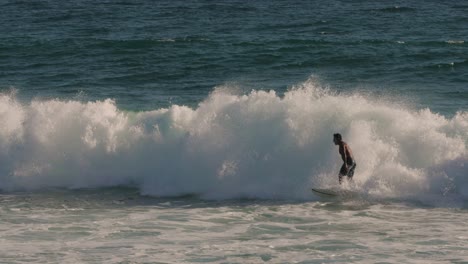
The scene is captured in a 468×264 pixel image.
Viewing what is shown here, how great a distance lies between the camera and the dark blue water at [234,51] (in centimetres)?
2866

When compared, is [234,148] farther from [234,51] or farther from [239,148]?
[234,51]

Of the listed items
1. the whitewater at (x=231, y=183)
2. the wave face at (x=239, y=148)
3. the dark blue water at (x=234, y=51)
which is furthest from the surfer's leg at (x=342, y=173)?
the dark blue water at (x=234, y=51)

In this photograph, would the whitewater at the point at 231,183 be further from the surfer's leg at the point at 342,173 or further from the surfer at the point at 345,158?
the surfer at the point at 345,158

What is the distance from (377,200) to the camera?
18438 millimetres

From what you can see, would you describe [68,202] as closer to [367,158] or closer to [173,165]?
[173,165]

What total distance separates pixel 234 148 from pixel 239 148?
0.12 metres

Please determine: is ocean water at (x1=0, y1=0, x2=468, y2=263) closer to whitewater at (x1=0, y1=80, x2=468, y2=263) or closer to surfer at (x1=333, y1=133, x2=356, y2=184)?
whitewater at (x1=0, y1=80, x2=468, y2=263)

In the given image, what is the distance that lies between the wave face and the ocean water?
4cm

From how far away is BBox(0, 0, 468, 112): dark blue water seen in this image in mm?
28656

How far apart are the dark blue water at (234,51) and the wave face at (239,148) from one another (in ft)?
11.5

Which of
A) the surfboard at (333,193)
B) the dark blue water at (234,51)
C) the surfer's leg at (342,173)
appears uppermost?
the dark blue water at (234,51)

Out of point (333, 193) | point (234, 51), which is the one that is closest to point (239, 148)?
point (333, 193)

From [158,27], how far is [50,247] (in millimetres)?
25751

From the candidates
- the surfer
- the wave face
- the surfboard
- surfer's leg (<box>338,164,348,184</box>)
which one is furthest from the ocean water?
the surfer
